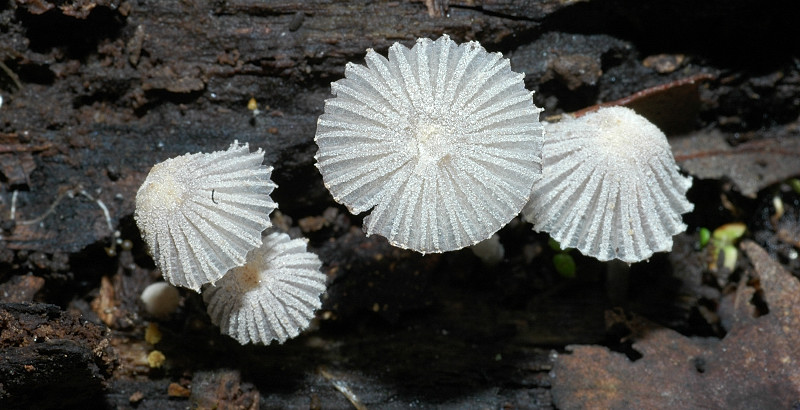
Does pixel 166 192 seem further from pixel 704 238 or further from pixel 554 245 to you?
pixel 704 238

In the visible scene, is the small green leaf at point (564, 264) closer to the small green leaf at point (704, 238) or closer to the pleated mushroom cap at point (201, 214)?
the small green leaf at point (704, 238)

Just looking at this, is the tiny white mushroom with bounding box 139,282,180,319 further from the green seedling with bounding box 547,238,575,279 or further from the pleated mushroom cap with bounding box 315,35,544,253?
the green seedling with bounding box 547,238,575,279

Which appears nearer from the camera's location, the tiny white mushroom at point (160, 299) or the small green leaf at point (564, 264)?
the tiny white mushroom at point (160, 299)

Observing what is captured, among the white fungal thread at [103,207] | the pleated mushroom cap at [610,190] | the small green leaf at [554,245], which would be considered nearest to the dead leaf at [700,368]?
the small green leaf at [554,245]

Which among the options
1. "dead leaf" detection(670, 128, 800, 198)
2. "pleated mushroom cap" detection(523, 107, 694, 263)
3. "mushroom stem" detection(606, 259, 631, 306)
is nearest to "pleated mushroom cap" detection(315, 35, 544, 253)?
"pleated mushroom cap" detection(523, 107, 694, 263)

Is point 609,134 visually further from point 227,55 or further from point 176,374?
point 176,374

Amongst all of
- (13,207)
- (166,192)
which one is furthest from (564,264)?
(13,207)

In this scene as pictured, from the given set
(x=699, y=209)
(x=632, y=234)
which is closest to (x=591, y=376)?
(x=632, y=234)
